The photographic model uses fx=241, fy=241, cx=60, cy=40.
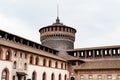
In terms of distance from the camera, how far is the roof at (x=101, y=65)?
56875 mm

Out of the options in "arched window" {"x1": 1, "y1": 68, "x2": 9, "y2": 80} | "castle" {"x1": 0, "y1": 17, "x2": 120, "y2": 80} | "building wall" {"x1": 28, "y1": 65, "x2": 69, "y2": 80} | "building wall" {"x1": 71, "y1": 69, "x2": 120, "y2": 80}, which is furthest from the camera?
"building wall" {"x1": 71, "y1": 69, "x2": 120, "y2": 80}

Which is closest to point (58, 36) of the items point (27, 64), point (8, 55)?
point (27, 64)

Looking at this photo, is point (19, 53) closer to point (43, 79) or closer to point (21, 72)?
point (21, 72)

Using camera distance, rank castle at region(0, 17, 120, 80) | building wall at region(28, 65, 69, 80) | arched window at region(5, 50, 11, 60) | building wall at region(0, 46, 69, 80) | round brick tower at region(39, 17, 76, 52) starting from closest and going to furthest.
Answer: building wall at region(0, 46, 69, 80), arched window at region(5, 50, 11, 60), castle at region(0, 17, 120, 80), building wall at region(28, 65, 69, 80), round brick tower at region(39, 17, 76, 52)

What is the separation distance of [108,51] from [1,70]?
3219cm

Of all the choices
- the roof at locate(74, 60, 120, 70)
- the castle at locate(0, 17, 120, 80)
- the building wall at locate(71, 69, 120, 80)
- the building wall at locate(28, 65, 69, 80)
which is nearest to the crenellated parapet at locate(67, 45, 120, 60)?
the castle at locate(0, 17, 120, 80)

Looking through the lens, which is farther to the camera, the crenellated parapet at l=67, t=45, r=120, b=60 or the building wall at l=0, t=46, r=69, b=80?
the crenellated parapet at l=67, t=45, r=120, b=60

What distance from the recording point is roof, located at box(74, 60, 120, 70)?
56875mm

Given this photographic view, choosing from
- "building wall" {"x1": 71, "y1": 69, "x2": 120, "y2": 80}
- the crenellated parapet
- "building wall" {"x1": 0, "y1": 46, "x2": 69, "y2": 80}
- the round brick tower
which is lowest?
"building wall" {"x1": 71, "y1": 69, "x2": 120, "y2": 80}

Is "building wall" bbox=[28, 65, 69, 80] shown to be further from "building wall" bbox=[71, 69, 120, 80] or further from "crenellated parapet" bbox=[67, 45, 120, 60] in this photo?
"crenellated parapet" bbox=[67, 45, 120, 60]

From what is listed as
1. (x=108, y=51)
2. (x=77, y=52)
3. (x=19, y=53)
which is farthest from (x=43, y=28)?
(x=19, y=53)

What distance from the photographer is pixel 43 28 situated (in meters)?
71.1

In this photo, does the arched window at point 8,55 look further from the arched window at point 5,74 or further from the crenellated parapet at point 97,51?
the crenellated parapet at point 97,51

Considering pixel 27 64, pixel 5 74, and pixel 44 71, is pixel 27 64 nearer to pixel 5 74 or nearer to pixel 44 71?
pixel 5 74
